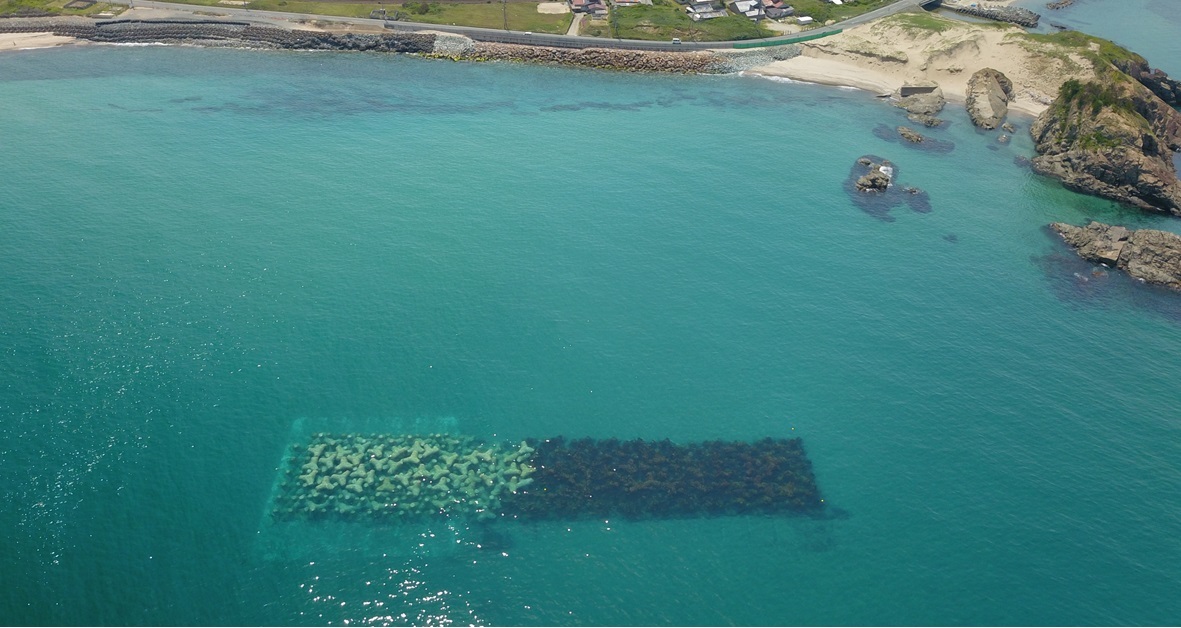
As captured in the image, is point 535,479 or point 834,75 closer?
point 535,479

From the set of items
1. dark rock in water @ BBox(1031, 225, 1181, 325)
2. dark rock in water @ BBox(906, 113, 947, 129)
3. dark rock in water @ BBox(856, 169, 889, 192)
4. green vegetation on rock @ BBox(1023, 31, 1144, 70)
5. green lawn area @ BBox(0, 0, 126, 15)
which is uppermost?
green vegetation on rock @ BBox(1023, 31, 1144, 70)

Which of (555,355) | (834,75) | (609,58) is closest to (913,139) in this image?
(834,75)

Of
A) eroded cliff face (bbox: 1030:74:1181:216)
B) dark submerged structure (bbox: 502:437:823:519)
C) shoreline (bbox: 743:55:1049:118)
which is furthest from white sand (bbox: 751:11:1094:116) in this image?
dark submerged structure (bbox: 502:437:823:519)

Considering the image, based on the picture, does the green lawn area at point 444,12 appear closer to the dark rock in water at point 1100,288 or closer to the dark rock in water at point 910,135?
the dark rock in water at point 910,135

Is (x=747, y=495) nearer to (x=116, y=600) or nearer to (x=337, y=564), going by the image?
(x=337, y=564)

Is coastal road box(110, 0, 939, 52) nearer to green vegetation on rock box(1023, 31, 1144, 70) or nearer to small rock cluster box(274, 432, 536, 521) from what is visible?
green vegetation on rock box(1023, 31, 1144, 70)

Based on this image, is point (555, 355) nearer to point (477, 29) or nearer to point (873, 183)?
point (873, 183)
